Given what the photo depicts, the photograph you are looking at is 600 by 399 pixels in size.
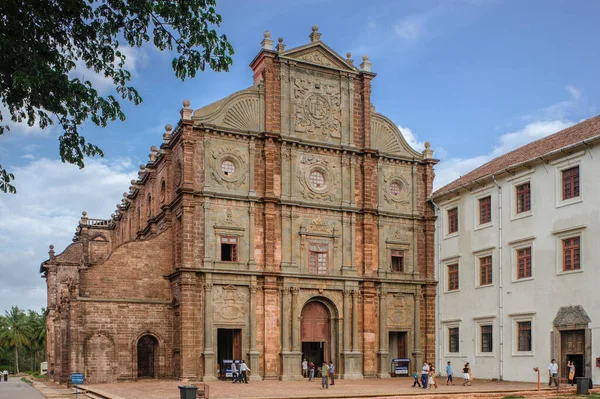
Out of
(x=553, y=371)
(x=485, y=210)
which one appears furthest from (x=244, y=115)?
(x=553, y=371)

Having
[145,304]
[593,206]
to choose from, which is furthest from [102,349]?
[593,206]

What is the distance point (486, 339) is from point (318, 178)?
12.2 metres

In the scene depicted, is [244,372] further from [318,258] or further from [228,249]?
[318,258]

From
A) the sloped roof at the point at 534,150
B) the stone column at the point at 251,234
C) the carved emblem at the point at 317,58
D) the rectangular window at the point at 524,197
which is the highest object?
the carved emblem at the point at 317,58

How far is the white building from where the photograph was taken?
99.4 ft

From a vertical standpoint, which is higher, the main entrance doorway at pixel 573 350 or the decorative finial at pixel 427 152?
the decorative finial at pixel 427 152

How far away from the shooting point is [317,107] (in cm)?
3941

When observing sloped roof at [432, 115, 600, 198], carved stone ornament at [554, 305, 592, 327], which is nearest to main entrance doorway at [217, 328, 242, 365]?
sloped roof at [432, 115, 600, 198]

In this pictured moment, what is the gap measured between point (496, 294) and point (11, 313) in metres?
63.3

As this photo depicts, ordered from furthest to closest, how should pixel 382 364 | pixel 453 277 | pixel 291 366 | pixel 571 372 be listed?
pixel 453 277
pixel 382 364
pixel 291 366
pixel 571 372

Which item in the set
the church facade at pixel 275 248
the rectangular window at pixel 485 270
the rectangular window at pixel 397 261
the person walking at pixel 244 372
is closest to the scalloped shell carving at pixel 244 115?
the church facade at pixel 275 248

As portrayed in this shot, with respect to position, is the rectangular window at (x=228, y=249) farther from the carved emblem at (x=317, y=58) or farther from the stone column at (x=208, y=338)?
the carved emblem at (x=317, y=58)

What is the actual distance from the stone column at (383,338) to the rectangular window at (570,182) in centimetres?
1193

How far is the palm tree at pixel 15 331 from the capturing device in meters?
78.7
